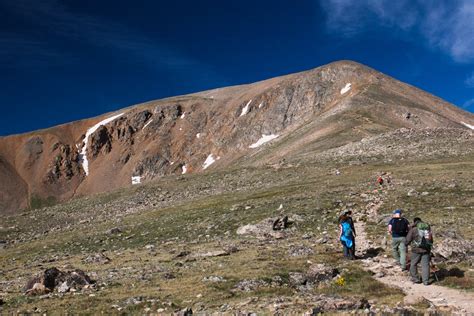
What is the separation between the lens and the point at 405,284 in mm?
17453

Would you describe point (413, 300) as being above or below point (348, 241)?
below

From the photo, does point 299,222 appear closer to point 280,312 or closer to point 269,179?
point 280,312

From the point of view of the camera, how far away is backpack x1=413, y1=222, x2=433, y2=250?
1738cm

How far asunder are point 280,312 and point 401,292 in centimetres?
546

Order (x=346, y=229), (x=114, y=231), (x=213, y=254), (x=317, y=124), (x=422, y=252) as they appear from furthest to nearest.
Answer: (x=317, y=124)
(x=114, y=231)
(x=213, y=254)
(x=346, y=229)
(x=422, y=252)

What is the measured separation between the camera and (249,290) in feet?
55.7

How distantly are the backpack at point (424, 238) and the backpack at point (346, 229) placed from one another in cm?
442

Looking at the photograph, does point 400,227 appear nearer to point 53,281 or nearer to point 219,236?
point 219,236

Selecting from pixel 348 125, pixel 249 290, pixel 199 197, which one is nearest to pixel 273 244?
pixel 249 290

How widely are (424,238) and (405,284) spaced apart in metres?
1.98

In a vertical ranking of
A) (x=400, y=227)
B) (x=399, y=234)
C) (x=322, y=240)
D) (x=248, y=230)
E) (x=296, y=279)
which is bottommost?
(x=296, y=279)

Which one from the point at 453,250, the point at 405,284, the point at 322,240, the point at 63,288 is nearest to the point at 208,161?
the point at 322,240

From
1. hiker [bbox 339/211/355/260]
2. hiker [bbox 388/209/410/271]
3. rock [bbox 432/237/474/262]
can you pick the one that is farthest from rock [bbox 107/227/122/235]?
rock [bbox 432/237/474/262]

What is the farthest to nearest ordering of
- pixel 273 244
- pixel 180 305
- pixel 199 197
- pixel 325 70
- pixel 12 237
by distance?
1. pixel 325 70
2. pixel 199 197
3. pixel 12 237
4. pixel 273 244
5. pixel 180 305
